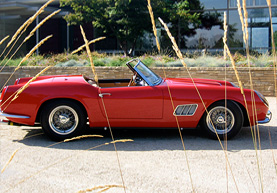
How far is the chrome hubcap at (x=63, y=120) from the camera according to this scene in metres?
5.59

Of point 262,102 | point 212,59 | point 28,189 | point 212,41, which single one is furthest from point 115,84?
point 212,41

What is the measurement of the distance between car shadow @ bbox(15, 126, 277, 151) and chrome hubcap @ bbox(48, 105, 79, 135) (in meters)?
0.21

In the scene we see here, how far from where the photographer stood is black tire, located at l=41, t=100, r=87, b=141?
219 inches

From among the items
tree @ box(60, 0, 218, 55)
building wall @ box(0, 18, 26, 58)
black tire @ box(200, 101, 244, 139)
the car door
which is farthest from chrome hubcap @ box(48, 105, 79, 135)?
building wall @ box(0, 18, 26, 58)

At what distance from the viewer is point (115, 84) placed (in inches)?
268

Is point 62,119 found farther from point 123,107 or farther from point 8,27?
point 8,27

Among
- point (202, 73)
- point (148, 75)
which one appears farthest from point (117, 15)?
point (148, 75)

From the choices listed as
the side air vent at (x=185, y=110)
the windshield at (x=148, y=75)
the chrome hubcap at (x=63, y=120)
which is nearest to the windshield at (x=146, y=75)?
the windshield at (x=148, y=75)

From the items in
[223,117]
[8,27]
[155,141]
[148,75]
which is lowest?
[155,141]

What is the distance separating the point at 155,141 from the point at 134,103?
2.26 ft

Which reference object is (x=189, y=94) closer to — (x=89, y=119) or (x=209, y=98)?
(x=209, y=98)

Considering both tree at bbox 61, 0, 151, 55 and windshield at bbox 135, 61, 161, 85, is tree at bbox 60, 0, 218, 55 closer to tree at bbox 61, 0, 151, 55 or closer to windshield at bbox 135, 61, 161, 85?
tree at bbox 61, 0, 151, 55

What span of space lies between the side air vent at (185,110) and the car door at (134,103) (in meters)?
0.26

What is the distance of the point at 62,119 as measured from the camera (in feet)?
18.4
